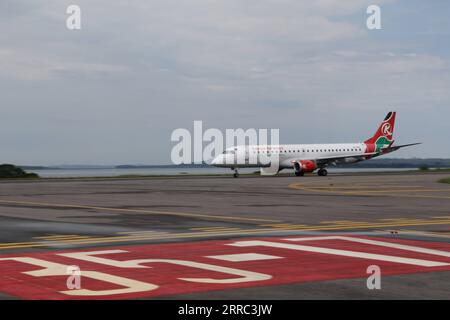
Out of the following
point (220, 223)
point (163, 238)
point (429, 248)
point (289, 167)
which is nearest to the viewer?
point (429, 248)

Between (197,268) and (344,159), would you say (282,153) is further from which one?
(197,268)

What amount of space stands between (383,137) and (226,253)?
85473mm

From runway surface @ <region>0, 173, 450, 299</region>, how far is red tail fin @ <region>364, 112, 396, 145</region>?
69204mm

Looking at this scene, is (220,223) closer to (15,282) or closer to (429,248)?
(429,248)

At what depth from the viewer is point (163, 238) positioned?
64.6ft

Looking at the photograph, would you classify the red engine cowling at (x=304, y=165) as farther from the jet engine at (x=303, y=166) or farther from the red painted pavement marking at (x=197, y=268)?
the red painted pavement marking at (x=197, y=268)

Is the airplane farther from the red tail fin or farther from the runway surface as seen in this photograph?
the runway surface

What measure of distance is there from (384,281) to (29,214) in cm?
1973

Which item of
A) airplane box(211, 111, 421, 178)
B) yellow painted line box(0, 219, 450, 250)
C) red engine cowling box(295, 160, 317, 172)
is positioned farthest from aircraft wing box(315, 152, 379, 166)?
yellow painted line box(0, 219, 450, 250)

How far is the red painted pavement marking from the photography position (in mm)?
11820
